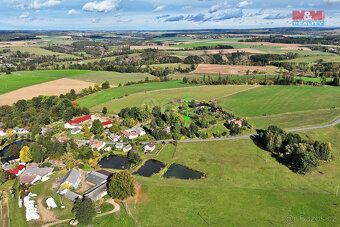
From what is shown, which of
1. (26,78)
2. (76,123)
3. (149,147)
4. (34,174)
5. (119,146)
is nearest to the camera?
(34,174)

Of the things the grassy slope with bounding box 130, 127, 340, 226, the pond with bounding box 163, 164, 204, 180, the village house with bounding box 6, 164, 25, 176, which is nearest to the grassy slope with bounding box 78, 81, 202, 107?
the village house with bounding box 6, 164, 25, 176

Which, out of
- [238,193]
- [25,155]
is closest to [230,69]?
[238,193]

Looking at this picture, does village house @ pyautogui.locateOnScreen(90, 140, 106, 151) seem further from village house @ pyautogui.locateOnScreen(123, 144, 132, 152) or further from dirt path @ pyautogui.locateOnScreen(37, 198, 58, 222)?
dirt path @ pyautogui.locateOnScreen(37, 198, 58, 222)

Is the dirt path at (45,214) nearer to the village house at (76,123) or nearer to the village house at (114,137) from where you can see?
the village house at (114,137)

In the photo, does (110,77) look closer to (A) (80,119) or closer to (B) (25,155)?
(A) (80,119)

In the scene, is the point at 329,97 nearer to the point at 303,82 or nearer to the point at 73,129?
the point at 303,82

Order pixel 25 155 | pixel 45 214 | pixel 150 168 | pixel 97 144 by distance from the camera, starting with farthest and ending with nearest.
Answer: pixel 97 144, pixel 25 155, pixel 150 168, pixel 45 214
